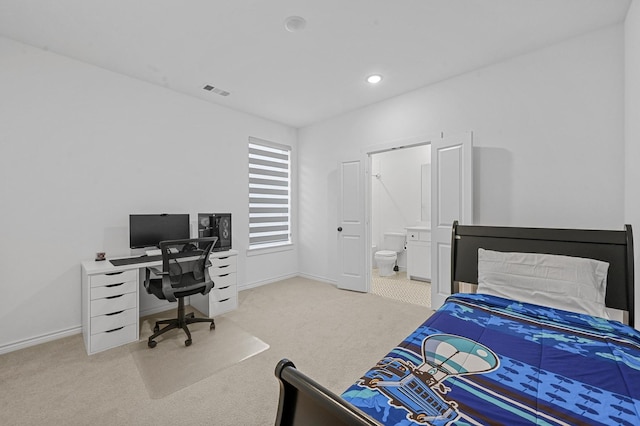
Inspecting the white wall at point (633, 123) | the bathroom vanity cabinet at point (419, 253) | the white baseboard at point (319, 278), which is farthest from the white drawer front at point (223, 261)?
the white wall at point (633, 123)

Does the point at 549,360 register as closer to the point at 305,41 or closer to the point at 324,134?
the point at 305,41

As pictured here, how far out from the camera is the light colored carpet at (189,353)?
2048 mm

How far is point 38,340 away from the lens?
2.58m

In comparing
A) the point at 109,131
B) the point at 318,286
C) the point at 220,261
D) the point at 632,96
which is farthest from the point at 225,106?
the point at 632,96

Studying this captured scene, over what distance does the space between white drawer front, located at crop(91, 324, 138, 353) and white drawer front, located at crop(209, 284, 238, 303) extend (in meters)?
0.79

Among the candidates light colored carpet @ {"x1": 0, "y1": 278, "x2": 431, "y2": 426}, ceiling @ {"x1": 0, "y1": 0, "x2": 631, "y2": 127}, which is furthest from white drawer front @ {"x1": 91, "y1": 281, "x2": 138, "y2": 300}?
ceiling @ {"x1": 0, "y1": 0, "x2": 631, "y2": 127}

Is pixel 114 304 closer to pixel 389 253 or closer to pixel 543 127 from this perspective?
pixel 389 253

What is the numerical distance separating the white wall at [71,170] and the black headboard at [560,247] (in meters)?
3.27

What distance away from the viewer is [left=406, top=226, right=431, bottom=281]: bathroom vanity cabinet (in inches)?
180

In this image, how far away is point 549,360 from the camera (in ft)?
4.20

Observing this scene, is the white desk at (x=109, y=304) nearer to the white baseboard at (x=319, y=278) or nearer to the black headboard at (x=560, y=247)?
the white baseboard at (x=319, y=278)

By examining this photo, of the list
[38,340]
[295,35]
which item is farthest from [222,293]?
[295,35]

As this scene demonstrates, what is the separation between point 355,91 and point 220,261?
9.09 feet

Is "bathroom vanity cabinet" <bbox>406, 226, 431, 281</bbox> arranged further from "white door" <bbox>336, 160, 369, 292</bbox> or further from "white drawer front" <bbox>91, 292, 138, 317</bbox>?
"white drawer front" <bbox>91, 292, 138, 317</bbox>
